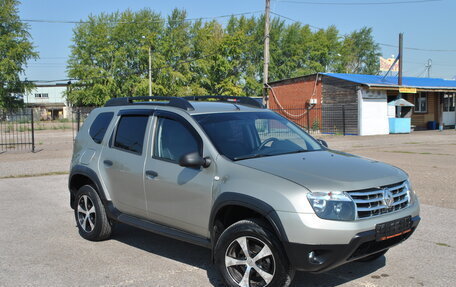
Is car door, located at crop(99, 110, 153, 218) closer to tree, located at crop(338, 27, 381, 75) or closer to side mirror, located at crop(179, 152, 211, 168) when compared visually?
side mirror, located at crop(179, 152, 211, 168)

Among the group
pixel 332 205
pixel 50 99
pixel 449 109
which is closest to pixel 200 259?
pixel 332 205

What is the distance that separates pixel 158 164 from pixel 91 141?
1.65 metres

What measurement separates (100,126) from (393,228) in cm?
389

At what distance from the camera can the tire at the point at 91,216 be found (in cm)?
574

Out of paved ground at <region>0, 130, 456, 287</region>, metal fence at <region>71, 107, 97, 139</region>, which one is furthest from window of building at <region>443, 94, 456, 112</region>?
paved ground at <region>0, 130, 456, 287</region>

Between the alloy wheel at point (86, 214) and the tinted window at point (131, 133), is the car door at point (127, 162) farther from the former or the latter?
the alloy wheel at point (86, 214)

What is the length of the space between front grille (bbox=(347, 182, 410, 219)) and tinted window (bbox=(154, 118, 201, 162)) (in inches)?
64.8

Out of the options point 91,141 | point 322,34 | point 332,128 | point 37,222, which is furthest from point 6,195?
point 322,34

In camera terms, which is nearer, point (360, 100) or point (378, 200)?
point (378, 200)

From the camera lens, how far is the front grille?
3.69 metres

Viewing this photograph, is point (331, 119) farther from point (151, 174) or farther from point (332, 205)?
point (332, 205)

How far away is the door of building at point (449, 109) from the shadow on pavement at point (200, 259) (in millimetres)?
32957

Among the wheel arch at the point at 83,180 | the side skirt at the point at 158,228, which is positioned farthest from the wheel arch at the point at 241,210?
the wheel arch at the point at 83,180

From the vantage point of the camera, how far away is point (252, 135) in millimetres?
4953
